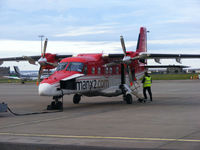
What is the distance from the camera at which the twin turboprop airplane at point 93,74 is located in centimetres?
1806

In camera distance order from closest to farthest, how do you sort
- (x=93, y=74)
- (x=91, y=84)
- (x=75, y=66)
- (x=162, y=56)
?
(x=75, y=66), (x=91, y=84), (x=93, y=74), (x=162, y=56)

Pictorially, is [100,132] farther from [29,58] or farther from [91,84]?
[29,58]

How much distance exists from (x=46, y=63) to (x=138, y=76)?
22.9 feet

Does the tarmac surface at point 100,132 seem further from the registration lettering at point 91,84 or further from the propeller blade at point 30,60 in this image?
the propeller blade at point 30,60

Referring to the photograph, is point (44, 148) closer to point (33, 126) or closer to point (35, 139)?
point (35, 139)

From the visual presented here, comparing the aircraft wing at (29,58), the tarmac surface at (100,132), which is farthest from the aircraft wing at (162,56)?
the tarmac surface at (100,132)

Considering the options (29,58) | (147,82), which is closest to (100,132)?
(147,82)

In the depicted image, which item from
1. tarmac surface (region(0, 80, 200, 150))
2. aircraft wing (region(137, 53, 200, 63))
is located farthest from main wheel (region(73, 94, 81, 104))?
tarmac surface (region(0, 80, 200, 150))

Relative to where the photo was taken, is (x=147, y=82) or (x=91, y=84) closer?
(x=91, y=84)

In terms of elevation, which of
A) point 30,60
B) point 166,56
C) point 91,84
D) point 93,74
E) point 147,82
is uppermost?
point 166,56

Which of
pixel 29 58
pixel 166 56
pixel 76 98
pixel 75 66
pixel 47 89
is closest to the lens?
pixel 47 89

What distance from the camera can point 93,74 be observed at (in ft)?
68.5

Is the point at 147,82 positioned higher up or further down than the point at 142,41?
further down

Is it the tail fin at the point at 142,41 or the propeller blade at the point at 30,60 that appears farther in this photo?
the tail fin at the point at 142,41
